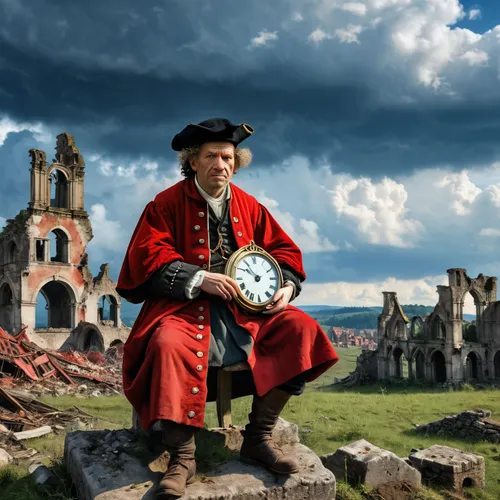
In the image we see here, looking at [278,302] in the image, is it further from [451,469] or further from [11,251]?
[11,251]

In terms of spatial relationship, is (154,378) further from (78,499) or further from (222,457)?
(78,499)

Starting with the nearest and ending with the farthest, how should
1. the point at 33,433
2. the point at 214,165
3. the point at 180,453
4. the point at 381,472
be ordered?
the point at 180,453
the point at 214,165
the point at 381,472
the point at 33,433

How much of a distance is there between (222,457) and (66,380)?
15711mm

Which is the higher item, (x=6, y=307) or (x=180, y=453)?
(x=6, y=307)

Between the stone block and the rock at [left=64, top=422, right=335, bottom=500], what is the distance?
4.33 metres

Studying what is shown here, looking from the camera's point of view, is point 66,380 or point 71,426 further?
point 66,380

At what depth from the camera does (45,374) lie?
61.0 ft

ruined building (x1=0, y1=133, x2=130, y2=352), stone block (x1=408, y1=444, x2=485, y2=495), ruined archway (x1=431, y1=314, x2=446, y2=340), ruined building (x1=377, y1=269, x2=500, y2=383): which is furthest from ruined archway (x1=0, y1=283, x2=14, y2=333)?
stone block (x1=408, y1=444, x2=485, y2=495)

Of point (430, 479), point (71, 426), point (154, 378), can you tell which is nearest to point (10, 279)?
point (71, 426)

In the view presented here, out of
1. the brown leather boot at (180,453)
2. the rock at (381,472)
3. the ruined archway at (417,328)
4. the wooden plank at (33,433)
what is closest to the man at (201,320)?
the brown leather boot at (180,453)

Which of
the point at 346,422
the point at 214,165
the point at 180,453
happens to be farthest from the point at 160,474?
the point at 346,422

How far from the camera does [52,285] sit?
1347 inches

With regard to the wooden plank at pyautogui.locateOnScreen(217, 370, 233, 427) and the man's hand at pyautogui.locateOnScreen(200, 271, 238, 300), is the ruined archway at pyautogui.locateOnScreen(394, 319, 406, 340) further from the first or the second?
the man's hand at pyautogui.locateOnScreen(200, 271, 238, 300)

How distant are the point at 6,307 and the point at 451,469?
94.9 ft
